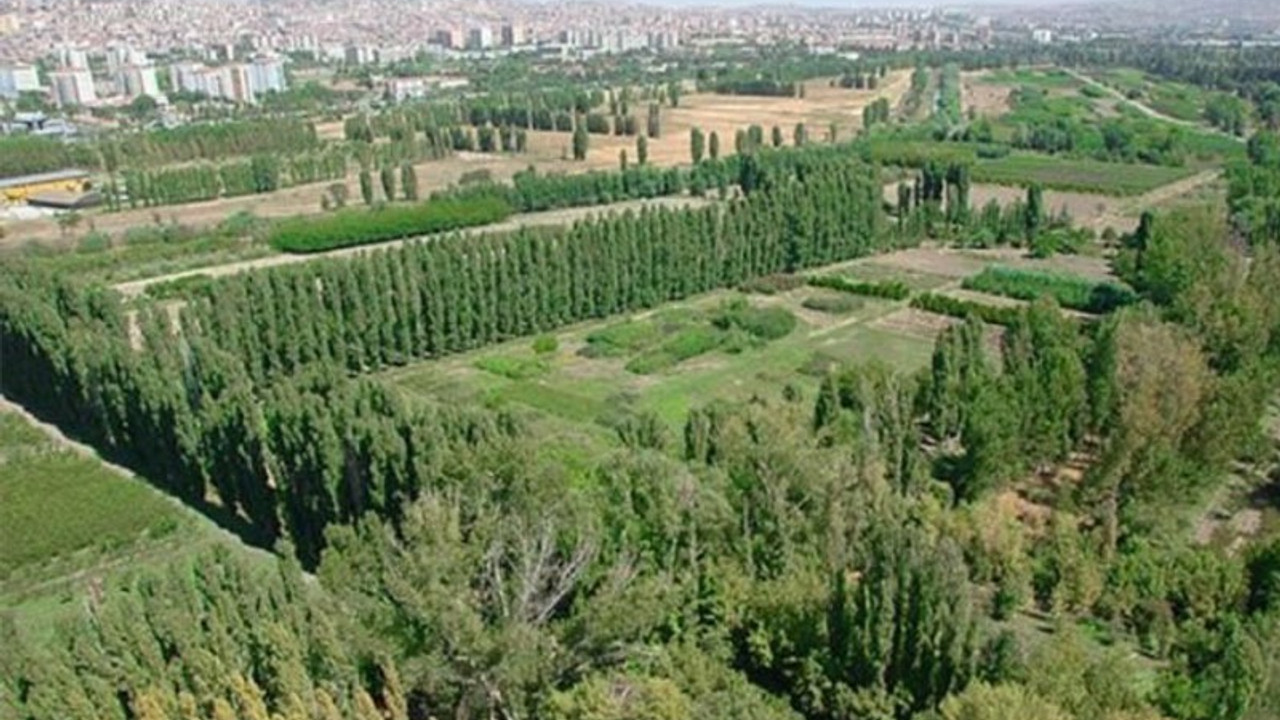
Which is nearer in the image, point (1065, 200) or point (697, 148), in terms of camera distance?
point (1065, 200)

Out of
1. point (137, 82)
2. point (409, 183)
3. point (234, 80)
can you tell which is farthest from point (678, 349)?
point (137, 82)

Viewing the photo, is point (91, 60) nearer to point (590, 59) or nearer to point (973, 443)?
point (590, 59)

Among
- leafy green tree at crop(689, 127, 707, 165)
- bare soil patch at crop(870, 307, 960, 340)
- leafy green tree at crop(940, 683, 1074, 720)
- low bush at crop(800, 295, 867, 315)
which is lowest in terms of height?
bare soil patch at crop(870, 307, 960, 340)

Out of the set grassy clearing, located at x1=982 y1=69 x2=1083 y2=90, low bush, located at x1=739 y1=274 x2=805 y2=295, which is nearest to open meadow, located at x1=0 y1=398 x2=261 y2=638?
low bush, located at x1=739 y1=274 x2=805 y2=295

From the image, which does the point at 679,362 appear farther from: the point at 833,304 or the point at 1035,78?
the point at 1035,78

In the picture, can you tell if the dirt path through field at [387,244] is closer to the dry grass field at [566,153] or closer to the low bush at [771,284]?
the low bush at [771,284]

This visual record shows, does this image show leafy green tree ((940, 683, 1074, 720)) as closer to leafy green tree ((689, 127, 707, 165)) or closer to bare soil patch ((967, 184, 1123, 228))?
bare soil patch ((967, 184, 1123, 228))
